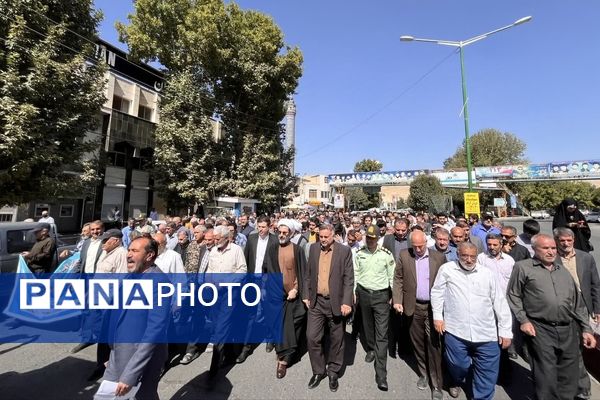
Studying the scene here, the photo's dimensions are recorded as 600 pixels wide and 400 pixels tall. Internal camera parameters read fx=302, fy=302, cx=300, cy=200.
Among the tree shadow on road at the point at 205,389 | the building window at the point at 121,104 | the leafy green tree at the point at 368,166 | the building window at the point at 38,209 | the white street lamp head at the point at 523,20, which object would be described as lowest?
the tree shadow on road at the point at 205,389

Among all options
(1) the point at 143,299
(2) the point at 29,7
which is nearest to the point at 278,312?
(1) the point at 143,299

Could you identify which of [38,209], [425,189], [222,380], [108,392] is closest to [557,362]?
[222,380]

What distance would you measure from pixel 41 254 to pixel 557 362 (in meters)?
7.71

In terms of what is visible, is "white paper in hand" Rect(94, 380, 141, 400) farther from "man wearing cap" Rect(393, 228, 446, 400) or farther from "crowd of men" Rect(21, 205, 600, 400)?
"man wearing cap" Rect(393, 228, 446, 400)

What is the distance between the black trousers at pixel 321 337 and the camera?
379 centimetres

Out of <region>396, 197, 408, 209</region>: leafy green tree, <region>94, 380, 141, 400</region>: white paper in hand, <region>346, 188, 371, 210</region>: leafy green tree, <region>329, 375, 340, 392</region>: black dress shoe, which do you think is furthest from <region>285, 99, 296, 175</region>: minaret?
<region>94, 380, 141, 400</region>: white paper in hand

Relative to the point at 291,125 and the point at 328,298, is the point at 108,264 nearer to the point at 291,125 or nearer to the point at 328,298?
the point at 328,298

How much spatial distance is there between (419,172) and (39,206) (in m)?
36.0

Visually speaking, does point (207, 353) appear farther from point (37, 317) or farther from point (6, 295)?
point (6, 295)

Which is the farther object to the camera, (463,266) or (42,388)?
(42,388)

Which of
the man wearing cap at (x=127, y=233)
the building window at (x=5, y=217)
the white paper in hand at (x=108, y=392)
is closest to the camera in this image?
the white paper in hand at (x=108, y=392)

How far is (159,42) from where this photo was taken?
18547mm

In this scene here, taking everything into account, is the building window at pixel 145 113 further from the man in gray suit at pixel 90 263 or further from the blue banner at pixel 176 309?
the man in gray suit at pixel 90 263

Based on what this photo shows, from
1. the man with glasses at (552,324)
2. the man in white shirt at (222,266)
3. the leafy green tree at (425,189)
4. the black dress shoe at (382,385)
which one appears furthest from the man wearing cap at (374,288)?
the leafy green tree at (425,189)
